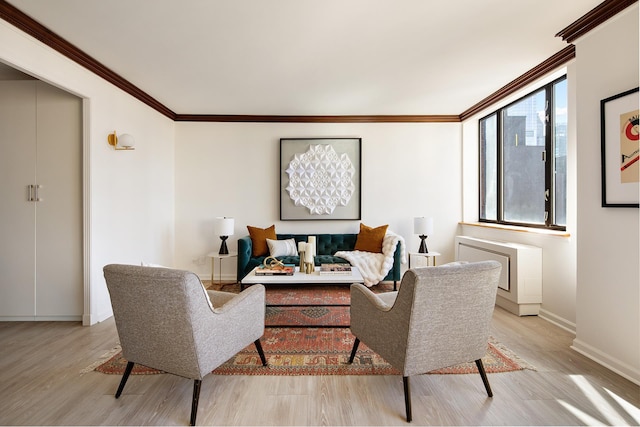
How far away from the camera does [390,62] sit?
9.82ft

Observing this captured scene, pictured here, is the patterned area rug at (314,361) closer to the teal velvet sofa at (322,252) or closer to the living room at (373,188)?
the living room at (373,188)

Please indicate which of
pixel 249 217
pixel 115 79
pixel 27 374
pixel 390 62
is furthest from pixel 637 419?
pixel 115 79

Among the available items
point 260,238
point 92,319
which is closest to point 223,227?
point 260,238

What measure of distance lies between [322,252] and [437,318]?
119 inches

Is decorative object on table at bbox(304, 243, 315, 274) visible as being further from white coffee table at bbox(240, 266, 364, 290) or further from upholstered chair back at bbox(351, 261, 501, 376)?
upholstered chair back at bbox(351, 261, 501, 376)

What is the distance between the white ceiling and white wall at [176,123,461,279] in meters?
0.84

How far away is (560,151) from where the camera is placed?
3.13 metres

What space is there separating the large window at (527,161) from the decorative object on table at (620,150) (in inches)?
40.0

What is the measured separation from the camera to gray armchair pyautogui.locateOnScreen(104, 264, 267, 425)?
152cm

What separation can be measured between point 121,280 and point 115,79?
8.76ft

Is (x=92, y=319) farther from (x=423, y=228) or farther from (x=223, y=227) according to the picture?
(x=423, y=228)

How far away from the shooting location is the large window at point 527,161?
125 inches

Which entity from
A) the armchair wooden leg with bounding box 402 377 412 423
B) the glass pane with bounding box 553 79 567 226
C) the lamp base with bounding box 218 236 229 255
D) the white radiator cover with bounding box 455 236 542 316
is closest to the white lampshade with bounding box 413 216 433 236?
the white radiator cover with bounding box 455 236 542 316

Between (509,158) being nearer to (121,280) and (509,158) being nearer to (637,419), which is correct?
(637,419)
